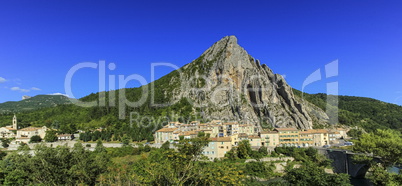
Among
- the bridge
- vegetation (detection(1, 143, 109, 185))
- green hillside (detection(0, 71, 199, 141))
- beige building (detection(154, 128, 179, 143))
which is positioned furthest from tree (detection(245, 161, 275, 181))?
green hillside (detection(0, 71, 199, 141))

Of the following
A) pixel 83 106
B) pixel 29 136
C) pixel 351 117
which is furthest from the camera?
pixel 83 106

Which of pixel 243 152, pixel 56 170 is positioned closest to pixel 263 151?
pixel 243 152

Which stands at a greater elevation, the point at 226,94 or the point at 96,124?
the point at 226,94

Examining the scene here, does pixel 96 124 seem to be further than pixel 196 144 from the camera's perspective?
Yes

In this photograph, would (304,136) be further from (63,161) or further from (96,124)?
(96,124)

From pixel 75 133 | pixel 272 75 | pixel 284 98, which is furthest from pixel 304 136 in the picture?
pixel 75 133

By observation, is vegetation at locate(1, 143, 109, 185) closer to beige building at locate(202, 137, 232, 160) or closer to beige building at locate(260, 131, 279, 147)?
beige building at locate(202, 137, 232, 160)

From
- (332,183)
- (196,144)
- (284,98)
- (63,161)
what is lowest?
(332,183)

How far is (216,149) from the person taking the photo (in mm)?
52906

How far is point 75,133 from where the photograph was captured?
282 ft

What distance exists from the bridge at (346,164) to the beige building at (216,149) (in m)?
23.4

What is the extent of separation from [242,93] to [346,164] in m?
64.0

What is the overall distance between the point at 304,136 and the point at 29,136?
304 ft

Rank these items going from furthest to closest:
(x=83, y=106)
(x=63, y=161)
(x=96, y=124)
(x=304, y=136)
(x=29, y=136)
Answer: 1. (x=83, y=106)
2. (x=96, y=124)
3. (x=29, y=136)
4. (x=304, y=136)
5. (x=63, y=161)
